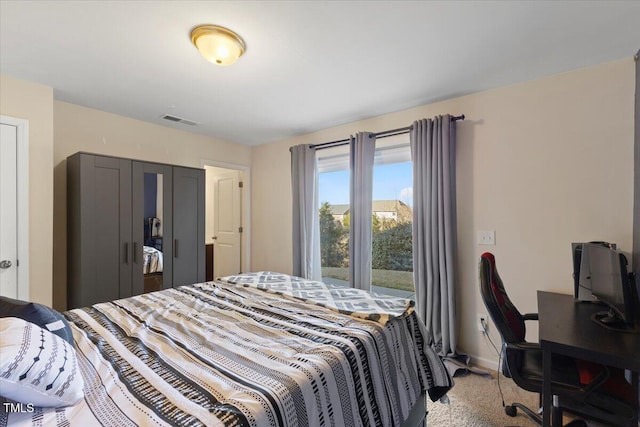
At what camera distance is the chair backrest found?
5.37 feet

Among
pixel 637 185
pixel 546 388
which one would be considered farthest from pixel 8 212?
pixel 637 185

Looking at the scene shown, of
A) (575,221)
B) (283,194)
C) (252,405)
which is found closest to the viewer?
(252,405)

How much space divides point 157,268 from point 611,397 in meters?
3.59

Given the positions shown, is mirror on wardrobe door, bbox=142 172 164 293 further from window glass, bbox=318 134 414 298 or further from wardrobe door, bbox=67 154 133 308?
window glass, bbox=318 134 414 298

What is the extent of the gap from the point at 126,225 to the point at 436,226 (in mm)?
3012

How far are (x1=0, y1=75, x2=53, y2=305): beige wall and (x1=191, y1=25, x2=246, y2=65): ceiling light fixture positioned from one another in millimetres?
1684

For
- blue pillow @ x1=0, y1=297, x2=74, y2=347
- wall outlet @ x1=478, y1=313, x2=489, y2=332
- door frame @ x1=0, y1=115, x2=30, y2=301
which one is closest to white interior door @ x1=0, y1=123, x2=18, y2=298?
door frame @ x1=0, y1=115, x2=30, y2=301

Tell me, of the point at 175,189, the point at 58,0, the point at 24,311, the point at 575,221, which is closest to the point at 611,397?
the point at 575,221

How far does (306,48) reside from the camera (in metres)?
1.95

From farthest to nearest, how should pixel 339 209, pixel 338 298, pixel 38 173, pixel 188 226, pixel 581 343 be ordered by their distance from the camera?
1. pixel 339 209
2. pixel 188 226
3. pixel 38 173
4. pixel 338 298
5. pixel 581 343

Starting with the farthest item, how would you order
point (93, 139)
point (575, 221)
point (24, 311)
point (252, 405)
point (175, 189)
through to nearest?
point (175, 189) → point (93, 139) → point (575, 221) → point (24, 311) → point (252, 405)

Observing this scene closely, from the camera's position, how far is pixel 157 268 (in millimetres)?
3047

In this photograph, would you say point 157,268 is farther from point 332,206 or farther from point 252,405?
point 252,405

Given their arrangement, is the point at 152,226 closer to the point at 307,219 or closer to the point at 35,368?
the point at 307,219
